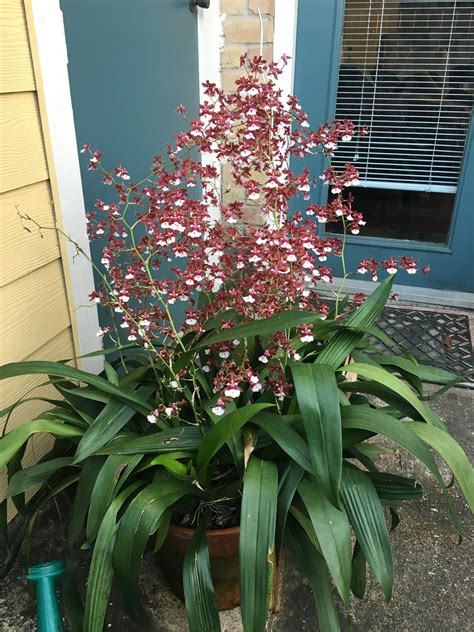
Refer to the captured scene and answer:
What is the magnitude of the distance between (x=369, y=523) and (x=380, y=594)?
48 cm

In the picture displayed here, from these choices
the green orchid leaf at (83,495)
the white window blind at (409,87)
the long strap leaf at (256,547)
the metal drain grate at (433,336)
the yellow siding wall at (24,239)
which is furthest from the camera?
the white window blind at (409,87)

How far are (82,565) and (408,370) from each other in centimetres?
103

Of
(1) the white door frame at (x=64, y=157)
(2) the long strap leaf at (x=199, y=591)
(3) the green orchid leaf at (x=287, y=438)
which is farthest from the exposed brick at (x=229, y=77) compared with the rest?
(2) the long strap leaf at (x=199, y=591)

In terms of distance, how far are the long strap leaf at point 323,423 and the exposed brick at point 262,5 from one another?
1.96 metres

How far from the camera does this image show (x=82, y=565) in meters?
1.50

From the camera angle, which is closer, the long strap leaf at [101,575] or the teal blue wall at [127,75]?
the long strap leaf at [101,575]

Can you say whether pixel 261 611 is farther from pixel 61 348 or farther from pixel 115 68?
pixel 115 68

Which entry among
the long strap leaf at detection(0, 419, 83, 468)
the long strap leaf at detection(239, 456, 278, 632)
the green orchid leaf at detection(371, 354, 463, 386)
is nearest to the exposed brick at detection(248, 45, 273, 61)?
the green orchid leaf at detection(371, 354, 463, 386)

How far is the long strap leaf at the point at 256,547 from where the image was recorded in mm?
999

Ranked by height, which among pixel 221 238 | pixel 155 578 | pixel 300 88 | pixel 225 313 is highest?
pixel 300 88

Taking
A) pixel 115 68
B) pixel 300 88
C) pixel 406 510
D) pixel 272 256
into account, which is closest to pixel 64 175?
pixel 115 68

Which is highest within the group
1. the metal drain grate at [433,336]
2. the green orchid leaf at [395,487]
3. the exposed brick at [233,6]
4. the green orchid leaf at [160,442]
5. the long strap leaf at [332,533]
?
the exposed brick at [233,6]

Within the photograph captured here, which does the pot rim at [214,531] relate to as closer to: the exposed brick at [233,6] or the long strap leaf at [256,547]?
the long strap leaf at [256,547]

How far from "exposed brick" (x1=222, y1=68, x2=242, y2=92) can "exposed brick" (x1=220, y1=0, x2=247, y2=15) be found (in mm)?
234
